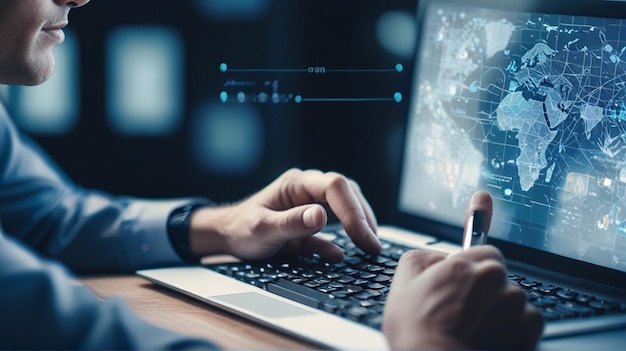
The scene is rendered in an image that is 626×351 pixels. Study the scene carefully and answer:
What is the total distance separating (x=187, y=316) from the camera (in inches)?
37.6

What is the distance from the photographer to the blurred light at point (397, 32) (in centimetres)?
134

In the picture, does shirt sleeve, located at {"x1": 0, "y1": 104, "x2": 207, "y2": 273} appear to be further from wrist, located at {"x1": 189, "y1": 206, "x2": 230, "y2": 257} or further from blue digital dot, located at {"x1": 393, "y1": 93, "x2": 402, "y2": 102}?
blue digital dot, located at {"x1": 393, "y1": 93, "x2": 402, "y2": 102}

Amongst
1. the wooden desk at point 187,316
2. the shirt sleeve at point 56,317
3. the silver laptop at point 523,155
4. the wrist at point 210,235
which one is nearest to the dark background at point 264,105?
the silver laptop at point 523,155

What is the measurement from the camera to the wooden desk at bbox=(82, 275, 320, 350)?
0.85 metres

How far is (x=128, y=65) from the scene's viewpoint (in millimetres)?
1492

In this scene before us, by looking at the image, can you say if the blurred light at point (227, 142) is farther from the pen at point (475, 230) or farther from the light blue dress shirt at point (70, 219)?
the pen at point (475, 230)

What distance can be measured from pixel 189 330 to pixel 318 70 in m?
0.61

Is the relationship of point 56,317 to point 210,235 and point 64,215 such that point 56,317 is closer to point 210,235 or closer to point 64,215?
point 210,235

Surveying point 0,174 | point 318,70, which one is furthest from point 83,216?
point 318,70

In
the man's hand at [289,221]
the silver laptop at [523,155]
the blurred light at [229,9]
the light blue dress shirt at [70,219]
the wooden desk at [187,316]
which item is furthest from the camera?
the blurred light at [229,9]

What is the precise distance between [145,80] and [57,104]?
0.51 feet

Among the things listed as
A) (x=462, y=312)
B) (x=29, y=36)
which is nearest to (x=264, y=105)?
(x=29, y=36)

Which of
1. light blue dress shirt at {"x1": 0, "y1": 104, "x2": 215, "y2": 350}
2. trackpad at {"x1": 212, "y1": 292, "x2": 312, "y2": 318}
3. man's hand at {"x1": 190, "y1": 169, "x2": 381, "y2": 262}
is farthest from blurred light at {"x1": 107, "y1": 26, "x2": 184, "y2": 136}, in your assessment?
trackpad at {"x1": 212, "y1": 292, "x2": 312, "y2": 318}

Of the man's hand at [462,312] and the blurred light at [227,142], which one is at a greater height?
the blurred light at [227,142]
